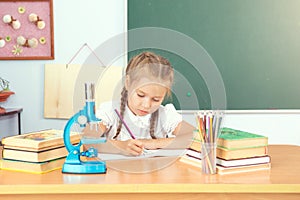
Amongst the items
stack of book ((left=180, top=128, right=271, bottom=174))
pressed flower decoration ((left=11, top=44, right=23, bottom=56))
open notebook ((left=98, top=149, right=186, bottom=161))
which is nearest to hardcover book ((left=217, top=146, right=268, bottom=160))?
stack of book ((left=180, top=128, right=271, bottom=174))

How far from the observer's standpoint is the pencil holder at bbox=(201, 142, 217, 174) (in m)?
1.39

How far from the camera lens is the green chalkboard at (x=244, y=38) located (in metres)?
3.19

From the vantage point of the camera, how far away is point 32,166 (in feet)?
4.71

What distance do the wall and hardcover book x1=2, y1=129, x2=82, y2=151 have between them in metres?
1.77

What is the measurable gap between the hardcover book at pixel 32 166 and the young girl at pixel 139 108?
0.20 m

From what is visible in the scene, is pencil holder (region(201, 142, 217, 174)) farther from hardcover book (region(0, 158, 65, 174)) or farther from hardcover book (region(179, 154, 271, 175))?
hardcover book (region(0, 158, 65, 174))

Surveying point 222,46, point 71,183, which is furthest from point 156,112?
point 222,46

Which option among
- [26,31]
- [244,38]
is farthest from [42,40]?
[244,38]

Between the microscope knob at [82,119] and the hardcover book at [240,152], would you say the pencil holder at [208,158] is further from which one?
the microscope knob at [82,119]

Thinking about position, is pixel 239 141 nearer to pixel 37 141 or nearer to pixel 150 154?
pixel 150 154

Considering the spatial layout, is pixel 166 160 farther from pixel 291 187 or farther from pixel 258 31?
pixel 258 31

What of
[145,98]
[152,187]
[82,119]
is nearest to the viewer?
[152,187]

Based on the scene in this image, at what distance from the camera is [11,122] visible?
3.38 metres

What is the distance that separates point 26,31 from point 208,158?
2.30 meters
